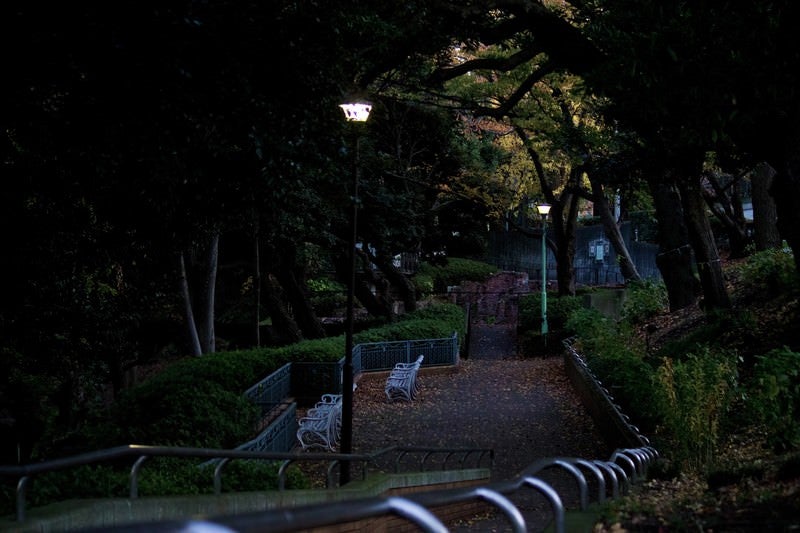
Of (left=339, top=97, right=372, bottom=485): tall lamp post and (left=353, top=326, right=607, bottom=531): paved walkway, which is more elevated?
(left=339, top=97, right=372, bottom=485): tall lamp post

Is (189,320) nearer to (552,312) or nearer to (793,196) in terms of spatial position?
(793,196)

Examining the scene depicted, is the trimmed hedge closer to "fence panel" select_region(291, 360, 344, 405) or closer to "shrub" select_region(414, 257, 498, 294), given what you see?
"fence panel" select_region(291, 360, 344, 405)

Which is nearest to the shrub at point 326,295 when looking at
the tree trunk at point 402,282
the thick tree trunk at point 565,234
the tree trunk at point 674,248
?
the tree trunk at point 402,282

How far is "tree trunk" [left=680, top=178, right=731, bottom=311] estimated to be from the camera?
17.6m

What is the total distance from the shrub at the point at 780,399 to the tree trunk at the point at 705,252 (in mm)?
9168

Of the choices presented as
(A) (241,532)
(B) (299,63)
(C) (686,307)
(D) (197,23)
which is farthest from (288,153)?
(C) (686,307)

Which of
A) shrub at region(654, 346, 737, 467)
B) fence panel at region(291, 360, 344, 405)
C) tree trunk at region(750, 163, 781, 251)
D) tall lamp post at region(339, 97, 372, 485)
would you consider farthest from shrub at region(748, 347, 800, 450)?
tree trunk at region(750, 163, 781, 251)

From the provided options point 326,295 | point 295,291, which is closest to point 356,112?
point 295,291

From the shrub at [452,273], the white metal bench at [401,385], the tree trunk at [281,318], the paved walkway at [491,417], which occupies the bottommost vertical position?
the paved walkway at [491,417]

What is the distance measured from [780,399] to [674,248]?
13.8m

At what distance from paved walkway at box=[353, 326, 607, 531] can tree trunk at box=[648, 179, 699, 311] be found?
4.32 metres

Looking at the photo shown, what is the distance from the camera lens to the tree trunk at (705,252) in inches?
693

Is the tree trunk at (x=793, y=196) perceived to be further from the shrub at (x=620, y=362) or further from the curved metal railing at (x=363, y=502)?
the shrub at (x=620, y=362)

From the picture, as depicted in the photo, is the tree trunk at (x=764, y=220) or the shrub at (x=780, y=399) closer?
the shrub at (x=780, y=399)
